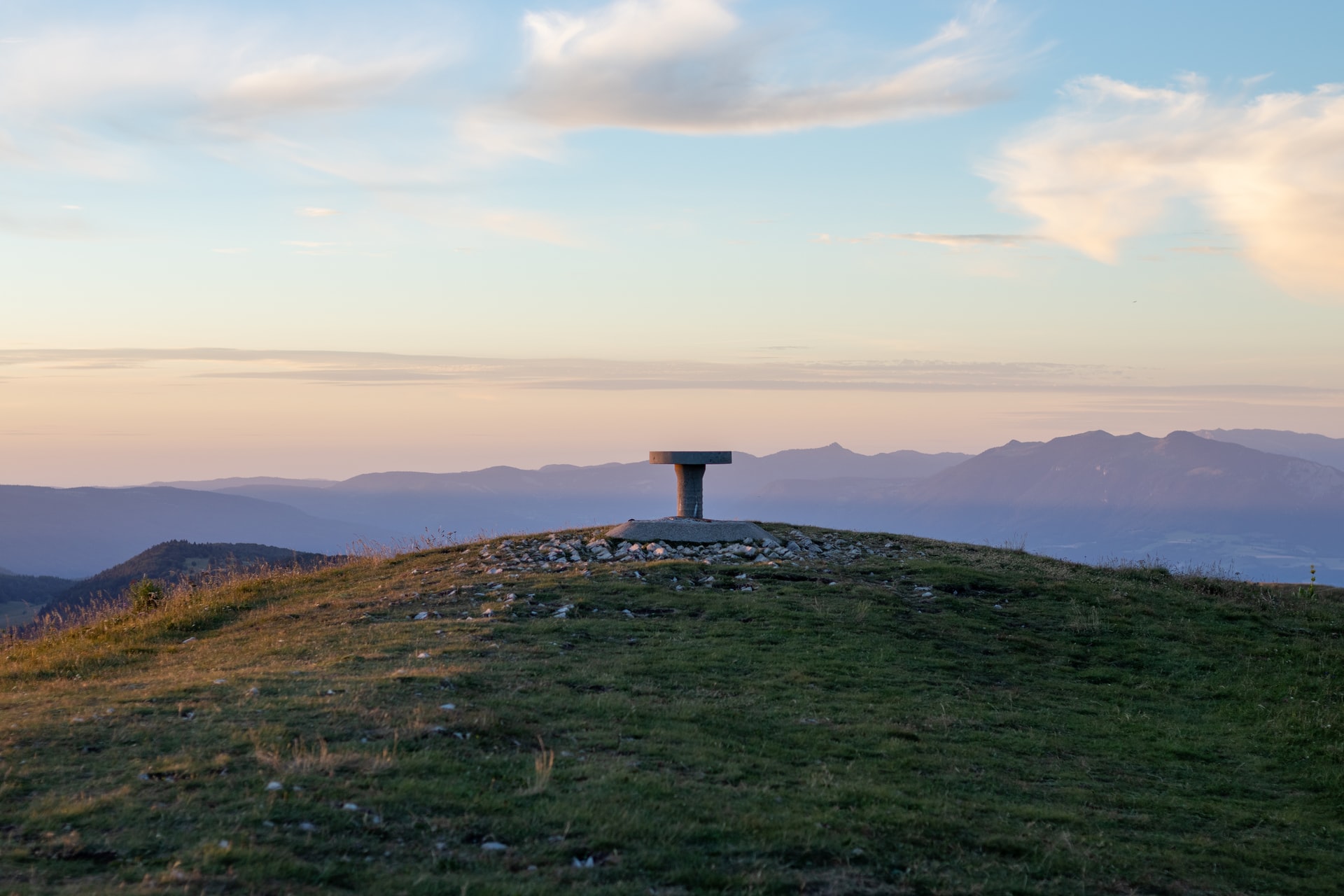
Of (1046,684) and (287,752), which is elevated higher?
(287,752)

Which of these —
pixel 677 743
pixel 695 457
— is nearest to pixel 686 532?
pixel 695 457

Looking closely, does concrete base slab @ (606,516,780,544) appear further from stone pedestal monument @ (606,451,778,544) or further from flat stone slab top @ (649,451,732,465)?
flat stone slab top @ (649,451,732,465)

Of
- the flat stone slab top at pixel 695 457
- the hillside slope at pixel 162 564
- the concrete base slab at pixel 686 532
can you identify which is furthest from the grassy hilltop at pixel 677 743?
the hillside slope at pixel 162 564

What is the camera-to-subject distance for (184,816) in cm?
811

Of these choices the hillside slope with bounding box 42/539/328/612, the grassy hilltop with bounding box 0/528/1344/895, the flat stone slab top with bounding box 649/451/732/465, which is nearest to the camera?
the grassy hilltop with bounding box 0/528/1344/895

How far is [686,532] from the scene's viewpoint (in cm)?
2838

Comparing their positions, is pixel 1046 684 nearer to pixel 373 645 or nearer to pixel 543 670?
pixel 543 670

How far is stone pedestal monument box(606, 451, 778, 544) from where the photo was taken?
2836 cm

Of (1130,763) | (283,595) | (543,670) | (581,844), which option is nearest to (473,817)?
(581,844)

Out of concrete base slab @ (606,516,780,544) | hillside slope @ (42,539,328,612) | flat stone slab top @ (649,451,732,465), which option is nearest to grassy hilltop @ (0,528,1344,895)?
concrete base slab @ (606,516,780,544)

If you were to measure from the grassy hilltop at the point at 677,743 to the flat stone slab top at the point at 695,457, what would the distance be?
7.29m

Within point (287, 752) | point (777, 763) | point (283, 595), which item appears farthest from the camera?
point (283, 595)

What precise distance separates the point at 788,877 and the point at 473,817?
2.67 metres

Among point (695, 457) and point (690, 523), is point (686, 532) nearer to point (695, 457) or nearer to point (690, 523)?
point (690, 523)
